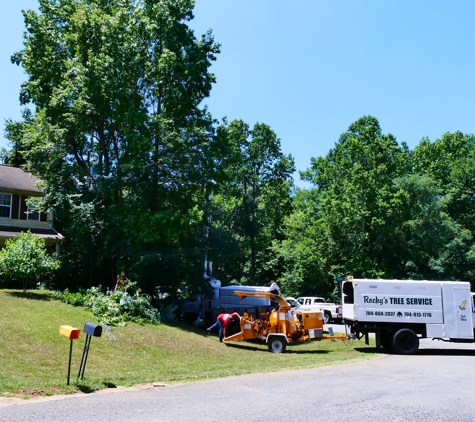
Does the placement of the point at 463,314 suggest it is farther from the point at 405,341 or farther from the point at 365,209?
the point at 365,209

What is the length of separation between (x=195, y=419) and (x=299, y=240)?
129ft

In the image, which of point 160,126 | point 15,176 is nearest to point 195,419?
point 160,126

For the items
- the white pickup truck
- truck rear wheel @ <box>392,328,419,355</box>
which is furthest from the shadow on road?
the white pickup truck

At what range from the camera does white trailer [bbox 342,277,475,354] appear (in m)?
18.9

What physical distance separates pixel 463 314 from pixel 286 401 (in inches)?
490

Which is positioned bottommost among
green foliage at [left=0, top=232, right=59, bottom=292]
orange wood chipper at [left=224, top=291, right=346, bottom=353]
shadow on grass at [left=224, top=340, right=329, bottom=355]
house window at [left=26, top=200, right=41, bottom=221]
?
shadow on grass at [left=224, top=340, right=329, bottom=355]

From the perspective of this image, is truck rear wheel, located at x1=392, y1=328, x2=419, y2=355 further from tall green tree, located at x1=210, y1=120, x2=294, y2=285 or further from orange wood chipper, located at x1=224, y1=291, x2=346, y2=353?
tall green tree, located at x1=210, y1=120, x2=294, y2=285

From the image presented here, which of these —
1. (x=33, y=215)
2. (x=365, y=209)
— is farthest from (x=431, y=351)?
(x=33, y=215)

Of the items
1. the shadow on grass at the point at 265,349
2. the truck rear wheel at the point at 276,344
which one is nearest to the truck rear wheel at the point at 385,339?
the shadow on grass at the point at 265,349

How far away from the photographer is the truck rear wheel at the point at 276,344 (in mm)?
19250

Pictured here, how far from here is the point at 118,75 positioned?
26.5 m

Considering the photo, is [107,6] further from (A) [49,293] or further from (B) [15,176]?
(A) [49,293]

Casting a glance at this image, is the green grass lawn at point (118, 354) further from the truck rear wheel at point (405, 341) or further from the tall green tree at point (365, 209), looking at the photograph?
the tall green tree at point (365, 209)

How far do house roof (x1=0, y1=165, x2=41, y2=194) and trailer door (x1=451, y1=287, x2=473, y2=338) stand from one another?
24294mm
